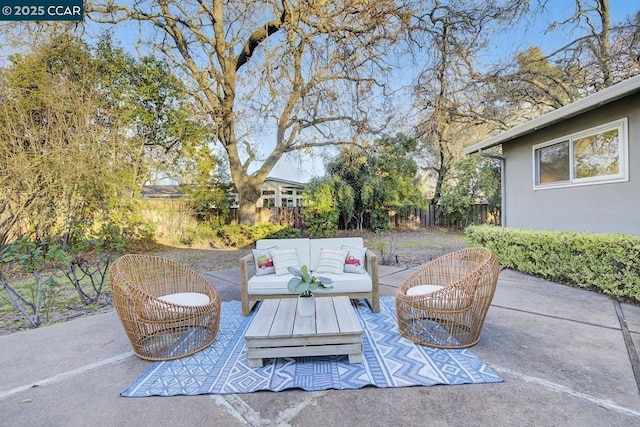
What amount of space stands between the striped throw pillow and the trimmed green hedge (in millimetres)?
3479

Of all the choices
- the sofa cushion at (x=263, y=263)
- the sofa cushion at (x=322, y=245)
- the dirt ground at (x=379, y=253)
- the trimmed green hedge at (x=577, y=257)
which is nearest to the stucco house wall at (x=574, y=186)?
the trimmed green hedge at (x=577, y=257)

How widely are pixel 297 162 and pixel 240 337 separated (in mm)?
8216

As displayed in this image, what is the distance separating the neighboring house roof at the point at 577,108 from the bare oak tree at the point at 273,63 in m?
3.62

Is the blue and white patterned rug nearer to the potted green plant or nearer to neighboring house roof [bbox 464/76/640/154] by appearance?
the potted green plant

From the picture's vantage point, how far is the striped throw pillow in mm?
3971

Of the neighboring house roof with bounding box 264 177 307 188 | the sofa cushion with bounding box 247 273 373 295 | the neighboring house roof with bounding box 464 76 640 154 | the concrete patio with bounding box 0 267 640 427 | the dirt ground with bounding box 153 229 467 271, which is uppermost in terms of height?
the neighboring house roof with bounding box 264 177 307 188

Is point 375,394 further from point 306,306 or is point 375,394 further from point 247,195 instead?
point 247,195

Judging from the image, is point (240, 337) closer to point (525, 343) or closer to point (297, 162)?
point (525, 343)

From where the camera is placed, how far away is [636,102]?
430cm

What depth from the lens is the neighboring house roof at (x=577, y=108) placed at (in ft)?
12.9

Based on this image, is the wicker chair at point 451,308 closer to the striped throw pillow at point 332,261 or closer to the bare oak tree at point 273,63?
the striped throw pillow at point 332,261

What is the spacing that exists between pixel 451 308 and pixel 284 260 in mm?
2122

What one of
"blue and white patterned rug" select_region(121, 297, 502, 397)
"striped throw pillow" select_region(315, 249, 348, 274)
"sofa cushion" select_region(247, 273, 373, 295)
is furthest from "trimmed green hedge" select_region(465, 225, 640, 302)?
"striped throw pillow" select_region(315, 249, 348, 274)

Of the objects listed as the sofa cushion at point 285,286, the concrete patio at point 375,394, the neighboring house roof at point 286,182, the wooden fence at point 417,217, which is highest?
the neighboring house roof at point 286,182
